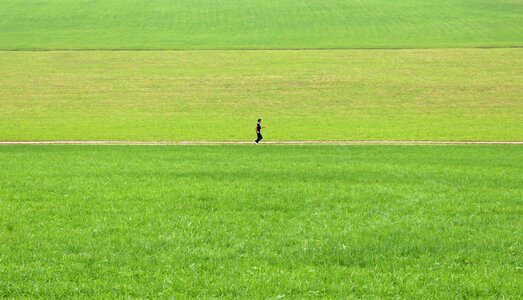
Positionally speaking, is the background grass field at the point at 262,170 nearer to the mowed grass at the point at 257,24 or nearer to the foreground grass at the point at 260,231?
the foreground grass at the point at 260,231

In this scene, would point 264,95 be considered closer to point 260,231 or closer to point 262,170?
point 262,170

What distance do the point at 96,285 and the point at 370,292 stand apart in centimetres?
330

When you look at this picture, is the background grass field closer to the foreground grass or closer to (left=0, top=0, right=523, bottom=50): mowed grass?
the foreground grass

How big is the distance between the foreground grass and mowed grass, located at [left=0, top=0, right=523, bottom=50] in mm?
50765

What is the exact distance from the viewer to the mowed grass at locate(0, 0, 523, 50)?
224ft

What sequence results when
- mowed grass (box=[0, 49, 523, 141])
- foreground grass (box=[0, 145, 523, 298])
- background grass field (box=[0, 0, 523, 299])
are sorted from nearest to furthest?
foreground grass (box=[0, 145, 523, 298]), background grass field (box=[0, 0, 523, 299]), mowed grass (box=[0, 49, 523, 141])

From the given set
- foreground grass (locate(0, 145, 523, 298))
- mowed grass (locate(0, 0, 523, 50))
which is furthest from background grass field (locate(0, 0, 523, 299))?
mowed grass (locate(0, 0, 523, 50))

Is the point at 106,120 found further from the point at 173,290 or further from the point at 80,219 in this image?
the point at 173,290

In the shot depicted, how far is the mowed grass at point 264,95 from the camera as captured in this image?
3694cm

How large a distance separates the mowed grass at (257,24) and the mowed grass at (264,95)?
470 centimetres

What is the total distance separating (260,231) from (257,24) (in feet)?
226

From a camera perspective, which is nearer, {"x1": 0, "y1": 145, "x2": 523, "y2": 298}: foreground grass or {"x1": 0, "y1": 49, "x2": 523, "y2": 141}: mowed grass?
{"x1": 0, "y1": 145, "x2": 523, "y2": 298}: foreground grass

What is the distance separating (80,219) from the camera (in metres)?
11.4

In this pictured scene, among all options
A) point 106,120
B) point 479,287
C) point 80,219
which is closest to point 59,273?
point 80,219
